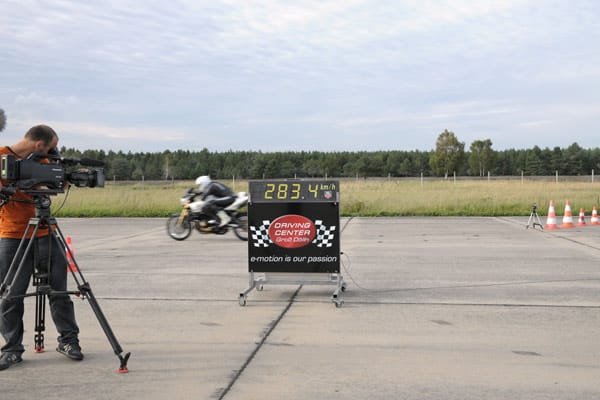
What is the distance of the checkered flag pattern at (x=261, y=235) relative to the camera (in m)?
7.99

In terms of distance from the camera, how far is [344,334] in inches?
233

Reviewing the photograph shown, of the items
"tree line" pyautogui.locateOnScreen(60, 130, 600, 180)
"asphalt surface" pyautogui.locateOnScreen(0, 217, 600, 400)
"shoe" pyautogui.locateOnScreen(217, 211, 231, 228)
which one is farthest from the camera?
"tree line" pyautogui.locateOnScreen(60, 130, 600, 180)

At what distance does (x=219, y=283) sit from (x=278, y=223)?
1568 millimetres

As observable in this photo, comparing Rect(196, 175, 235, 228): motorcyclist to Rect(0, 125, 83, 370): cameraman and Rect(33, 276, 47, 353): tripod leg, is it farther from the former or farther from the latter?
Rect(0, 125, 83, 370): cameraman

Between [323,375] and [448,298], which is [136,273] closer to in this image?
[448,298]

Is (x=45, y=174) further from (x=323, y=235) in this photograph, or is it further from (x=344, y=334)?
(x=323, y=235)

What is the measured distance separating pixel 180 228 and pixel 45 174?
11.1 m

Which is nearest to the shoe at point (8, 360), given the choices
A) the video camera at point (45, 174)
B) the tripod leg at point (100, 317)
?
the tripod leg at point (100, 317)

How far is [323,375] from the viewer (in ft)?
15.2

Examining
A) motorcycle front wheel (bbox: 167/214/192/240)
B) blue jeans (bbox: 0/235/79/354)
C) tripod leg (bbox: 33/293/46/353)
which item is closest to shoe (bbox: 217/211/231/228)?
motorcycle front wheel (bbox: 167/214/192/240)

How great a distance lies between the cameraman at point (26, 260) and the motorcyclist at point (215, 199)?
33.4 ft

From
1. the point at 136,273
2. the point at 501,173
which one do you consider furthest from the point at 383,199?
the point at 501,173

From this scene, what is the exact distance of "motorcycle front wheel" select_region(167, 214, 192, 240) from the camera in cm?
1571

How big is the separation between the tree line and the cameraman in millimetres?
94107
